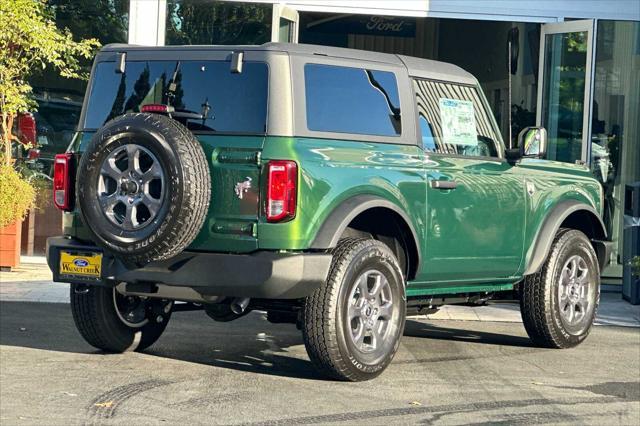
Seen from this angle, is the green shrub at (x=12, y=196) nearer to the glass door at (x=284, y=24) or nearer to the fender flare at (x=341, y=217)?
the glass door at (x=284, y=24)

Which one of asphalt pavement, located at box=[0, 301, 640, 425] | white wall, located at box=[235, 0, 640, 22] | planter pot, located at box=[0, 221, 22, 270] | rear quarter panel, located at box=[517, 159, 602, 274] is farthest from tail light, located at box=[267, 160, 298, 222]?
white wall, located at box=[235, 0, 640, 22]

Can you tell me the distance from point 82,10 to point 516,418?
927 centimetres

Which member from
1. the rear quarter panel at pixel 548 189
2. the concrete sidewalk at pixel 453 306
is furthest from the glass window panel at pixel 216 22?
the rear quarter panel at pixel 548 189

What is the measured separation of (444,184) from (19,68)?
7103 millimetres

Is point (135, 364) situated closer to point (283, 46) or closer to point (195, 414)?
point (195, 414)

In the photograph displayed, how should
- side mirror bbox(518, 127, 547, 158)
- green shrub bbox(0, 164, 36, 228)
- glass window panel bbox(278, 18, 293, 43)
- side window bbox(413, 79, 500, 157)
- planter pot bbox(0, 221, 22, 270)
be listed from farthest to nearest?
1. glass window panel bbox(278, 18, 293, 43)
2. planter pot bbox(0, 221, 22, 270)
3. green shrub bbox(0, 164, 36, 228)
4. side mirror bbox(518, 127, 547, 158)
5. side window bbox(413, 79, 500, 157)

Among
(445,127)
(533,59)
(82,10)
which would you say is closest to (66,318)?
(445,127)

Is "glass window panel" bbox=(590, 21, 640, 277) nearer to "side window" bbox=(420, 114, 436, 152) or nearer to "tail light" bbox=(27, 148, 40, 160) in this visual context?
"tail light" bbox=(27, 148, 40, 160)

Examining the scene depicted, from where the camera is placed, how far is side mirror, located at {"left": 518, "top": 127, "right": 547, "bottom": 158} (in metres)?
8.78

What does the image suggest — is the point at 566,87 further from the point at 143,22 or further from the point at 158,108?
the point at 158,108

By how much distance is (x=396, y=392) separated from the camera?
7.21m

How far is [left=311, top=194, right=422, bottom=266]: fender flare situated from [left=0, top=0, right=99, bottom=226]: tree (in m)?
5.87

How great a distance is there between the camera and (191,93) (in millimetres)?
7457

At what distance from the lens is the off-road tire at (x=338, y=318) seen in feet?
23.7
